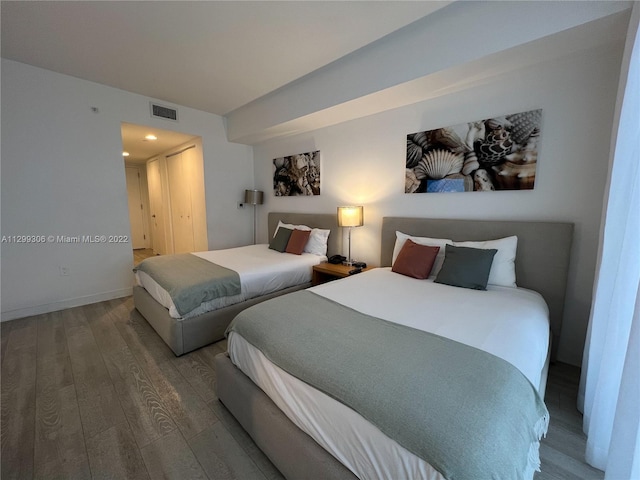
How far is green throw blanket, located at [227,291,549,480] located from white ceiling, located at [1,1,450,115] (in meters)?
2.18

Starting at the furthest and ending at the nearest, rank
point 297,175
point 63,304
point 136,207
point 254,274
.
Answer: point 136,207 < point 297,175 < point 63,304 < point 254,274

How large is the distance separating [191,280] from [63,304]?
2.14 metres

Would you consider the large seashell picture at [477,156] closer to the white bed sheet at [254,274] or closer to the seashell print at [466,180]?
the seashell print at [466,180]

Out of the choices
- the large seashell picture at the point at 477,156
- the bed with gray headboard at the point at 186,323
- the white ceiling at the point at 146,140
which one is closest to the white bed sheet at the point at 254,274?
the bed with gray headboard at the point at 186,323

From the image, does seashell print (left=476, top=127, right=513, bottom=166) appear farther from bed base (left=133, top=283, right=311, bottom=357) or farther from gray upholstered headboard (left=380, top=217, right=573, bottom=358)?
bed base (left=133, top=283, right=311, bottom=357)

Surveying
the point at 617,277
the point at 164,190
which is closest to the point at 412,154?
the point at 617,277

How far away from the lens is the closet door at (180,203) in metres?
4.73

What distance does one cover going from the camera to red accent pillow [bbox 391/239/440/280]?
7.36 ft

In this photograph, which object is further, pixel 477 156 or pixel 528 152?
pixel 477 156

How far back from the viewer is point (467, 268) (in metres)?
1.99

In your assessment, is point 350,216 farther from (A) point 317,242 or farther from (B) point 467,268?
(B) point 467,268

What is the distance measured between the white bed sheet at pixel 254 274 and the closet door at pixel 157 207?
3.14 m

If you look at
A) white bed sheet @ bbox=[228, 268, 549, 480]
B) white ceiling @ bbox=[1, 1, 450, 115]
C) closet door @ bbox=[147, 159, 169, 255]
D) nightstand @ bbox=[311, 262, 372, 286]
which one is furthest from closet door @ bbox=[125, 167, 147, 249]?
white bed sheet @ bbox=[228, 268, 549, 480]

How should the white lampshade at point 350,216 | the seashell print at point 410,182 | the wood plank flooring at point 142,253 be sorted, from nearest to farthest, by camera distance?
the seashell print at point 410,182, the white lampshade at point 350,216, the wood plank flooring at point 142,253
